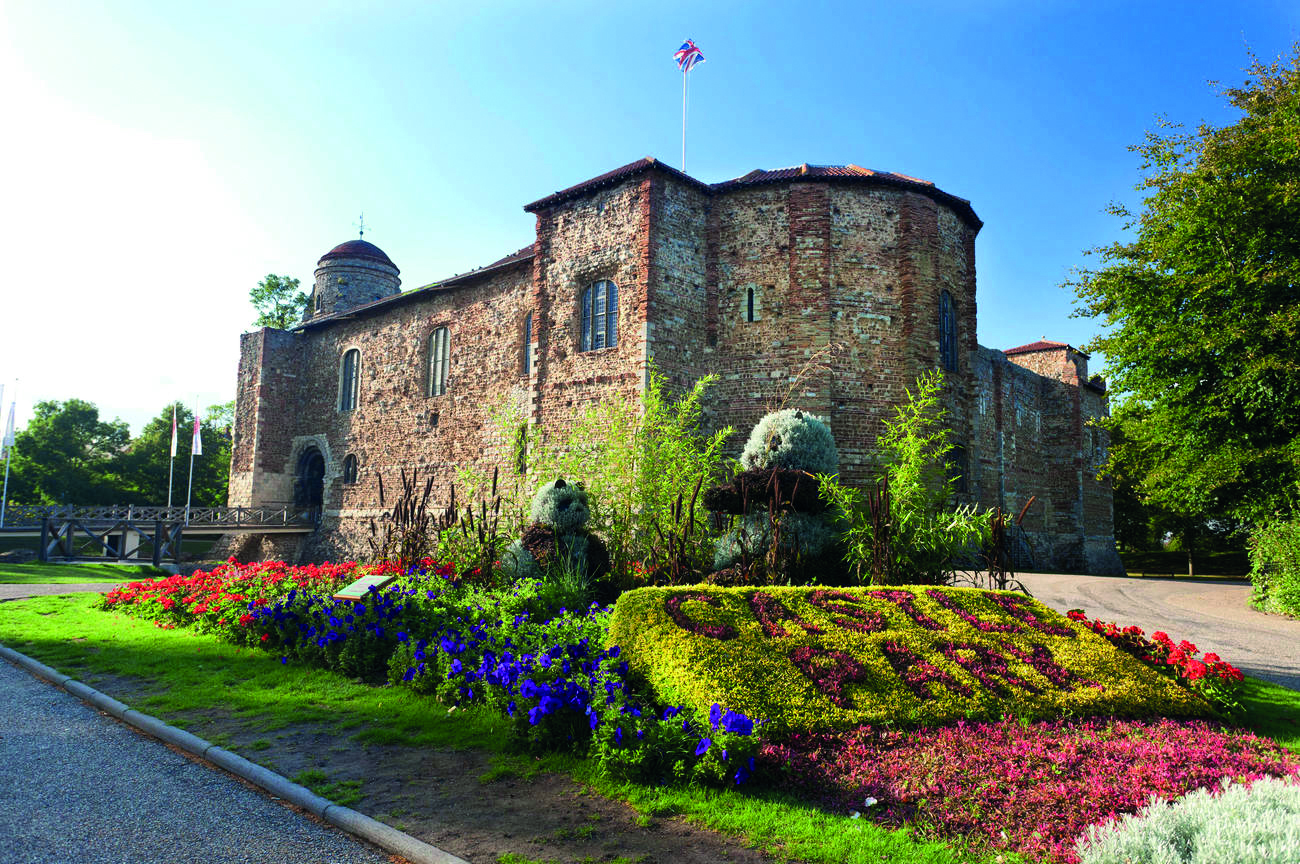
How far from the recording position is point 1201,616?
41.7ft

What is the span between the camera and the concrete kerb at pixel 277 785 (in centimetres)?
365

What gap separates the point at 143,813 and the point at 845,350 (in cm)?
1484

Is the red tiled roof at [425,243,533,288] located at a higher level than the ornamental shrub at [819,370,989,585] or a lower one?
higher

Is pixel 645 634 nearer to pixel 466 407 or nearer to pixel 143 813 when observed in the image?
pixel 143 813

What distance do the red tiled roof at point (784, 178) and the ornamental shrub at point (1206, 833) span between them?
15396 millimetres

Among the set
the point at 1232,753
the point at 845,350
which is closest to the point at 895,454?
the point at 845,350

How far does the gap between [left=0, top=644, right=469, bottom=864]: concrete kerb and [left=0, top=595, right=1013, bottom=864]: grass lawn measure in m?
0.15

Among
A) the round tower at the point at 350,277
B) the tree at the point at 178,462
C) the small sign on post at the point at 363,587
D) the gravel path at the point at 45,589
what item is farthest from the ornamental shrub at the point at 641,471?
the tree at the point at 178,462

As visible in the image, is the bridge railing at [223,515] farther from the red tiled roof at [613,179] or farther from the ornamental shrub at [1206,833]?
the ornamental shrub at [1206,833]

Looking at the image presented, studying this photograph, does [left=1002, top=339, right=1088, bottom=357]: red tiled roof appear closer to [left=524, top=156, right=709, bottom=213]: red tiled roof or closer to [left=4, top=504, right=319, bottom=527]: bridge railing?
[left=524, top=156, right=709, bottom=213]: red tiled roof

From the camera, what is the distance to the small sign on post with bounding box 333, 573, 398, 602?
840 cm

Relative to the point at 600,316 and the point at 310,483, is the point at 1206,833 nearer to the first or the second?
the point at 600,316

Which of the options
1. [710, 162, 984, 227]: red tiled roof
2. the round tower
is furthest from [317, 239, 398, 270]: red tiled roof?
[710, 162, 984, 227]: red tiled roof

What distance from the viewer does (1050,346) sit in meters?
29.4
